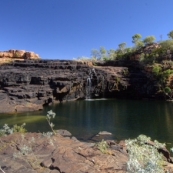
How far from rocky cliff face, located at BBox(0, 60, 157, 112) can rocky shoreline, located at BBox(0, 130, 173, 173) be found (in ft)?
77.4

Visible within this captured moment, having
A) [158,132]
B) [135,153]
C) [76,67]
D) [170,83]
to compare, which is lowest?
[158,132]

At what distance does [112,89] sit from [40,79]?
19.4 meters

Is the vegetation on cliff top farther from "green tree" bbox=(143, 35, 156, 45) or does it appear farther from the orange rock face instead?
the orange rock face

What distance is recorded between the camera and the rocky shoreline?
8.40 m

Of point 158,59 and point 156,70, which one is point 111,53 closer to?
point 158,59

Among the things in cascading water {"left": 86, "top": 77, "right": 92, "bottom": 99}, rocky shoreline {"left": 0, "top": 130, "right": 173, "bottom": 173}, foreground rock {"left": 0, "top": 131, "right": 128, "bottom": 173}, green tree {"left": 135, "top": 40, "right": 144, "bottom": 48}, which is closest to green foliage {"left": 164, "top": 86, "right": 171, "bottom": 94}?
cascading water {"left": 86, "top": 77, "right": 92, "bottom": 99}

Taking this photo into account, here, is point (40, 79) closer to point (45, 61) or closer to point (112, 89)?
point (45, 61)

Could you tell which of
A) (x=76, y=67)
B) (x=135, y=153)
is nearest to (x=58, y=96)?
(x=76, y=67)

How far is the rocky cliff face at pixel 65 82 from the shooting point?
1485 inches

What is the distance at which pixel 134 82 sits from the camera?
167 ft

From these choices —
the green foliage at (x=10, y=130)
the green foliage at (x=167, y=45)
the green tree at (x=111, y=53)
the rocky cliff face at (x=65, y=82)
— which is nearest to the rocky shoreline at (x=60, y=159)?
the green foliage at (x=10, y=130)

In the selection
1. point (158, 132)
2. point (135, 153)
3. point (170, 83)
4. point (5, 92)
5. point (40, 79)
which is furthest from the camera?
point (170, 83)

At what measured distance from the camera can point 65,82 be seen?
4381cm

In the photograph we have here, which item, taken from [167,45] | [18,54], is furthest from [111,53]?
[18,54]
